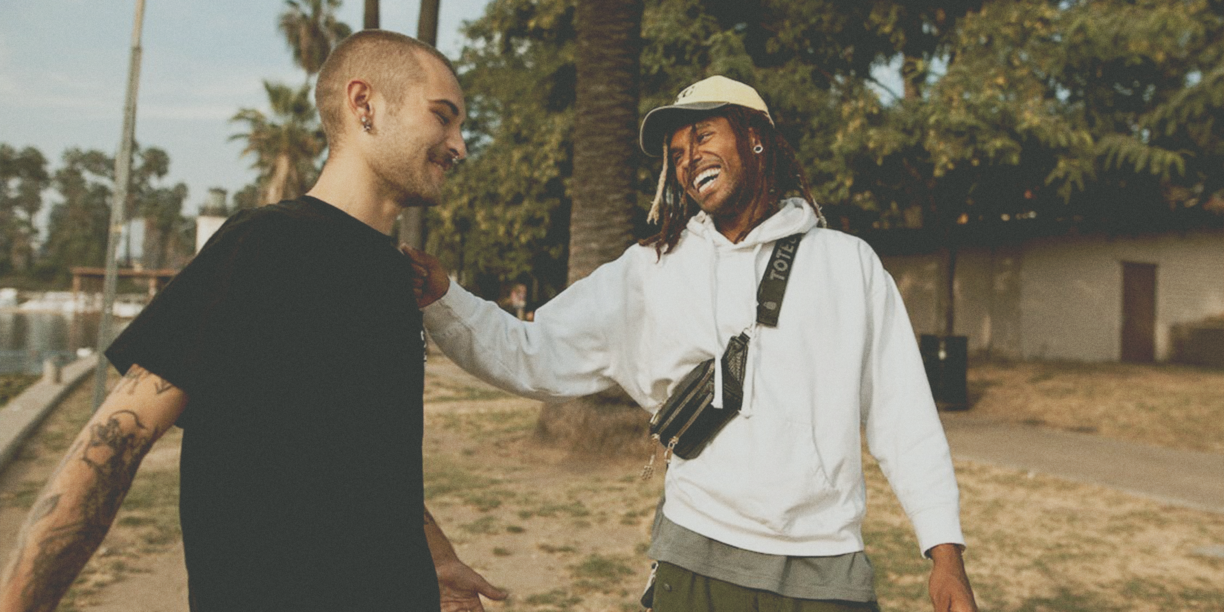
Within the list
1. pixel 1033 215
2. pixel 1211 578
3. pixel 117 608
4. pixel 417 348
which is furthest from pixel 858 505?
pixel 1033 215

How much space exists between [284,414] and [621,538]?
5007mm

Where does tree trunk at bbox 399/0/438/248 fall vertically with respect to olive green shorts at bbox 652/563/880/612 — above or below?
above

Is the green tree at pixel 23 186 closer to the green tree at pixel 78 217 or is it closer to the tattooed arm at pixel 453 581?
the green tree at pixel 78 217

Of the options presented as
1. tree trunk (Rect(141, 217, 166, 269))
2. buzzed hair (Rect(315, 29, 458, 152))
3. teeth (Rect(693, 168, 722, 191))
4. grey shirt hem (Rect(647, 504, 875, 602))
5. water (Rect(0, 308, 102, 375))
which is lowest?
water (Rect(0, 308, 102, 375))

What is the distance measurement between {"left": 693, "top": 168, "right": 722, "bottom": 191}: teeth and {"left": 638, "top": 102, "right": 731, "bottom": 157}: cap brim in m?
0.17

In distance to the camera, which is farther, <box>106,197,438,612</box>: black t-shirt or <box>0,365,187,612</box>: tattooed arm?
<box>106,197,438,612</box>: black t-shirt

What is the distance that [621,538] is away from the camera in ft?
21.1

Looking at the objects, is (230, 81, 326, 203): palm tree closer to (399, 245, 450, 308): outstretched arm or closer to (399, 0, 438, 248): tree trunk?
(399, 0, 438, 248): tree trunk

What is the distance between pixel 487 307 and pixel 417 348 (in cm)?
67

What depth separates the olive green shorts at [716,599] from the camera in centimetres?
228

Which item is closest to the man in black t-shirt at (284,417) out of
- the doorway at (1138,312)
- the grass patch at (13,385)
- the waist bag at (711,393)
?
the waist bag at (711,393)

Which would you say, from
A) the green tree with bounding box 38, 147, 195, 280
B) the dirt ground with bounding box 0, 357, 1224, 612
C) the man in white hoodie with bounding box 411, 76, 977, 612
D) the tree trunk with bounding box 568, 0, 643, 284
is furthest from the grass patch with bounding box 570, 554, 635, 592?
the green tree with bounding box 38, 147, 195, 280

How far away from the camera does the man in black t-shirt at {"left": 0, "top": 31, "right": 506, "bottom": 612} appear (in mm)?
1523

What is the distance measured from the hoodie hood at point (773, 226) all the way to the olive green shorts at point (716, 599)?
87cm
